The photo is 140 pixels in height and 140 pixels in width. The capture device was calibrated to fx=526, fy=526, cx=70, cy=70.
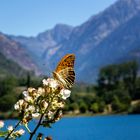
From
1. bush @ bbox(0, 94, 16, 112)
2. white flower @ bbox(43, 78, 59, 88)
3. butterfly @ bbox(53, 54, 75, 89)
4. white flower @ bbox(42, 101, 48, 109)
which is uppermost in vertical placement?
bush @ bbox(0, 94, 16, 112)

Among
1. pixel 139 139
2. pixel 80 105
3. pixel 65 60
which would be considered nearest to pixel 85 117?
pixel 80 105

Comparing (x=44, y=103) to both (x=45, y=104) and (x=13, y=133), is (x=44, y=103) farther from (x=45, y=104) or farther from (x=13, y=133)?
(x=13, y=133)

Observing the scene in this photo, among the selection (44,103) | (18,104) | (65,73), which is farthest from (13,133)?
(65,73)

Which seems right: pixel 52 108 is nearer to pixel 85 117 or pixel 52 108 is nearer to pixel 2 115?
pixel 2 115

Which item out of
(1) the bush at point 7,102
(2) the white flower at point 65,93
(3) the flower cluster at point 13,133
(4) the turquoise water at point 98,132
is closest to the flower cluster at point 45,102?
(2) the white flower at point 65,93

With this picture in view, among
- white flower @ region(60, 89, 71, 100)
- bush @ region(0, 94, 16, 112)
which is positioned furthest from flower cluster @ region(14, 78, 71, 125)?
bush @ region(0, 94, 16, 112)

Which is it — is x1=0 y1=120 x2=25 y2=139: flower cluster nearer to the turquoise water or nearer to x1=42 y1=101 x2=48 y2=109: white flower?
x1=42 y1=101 x2=48 y2=109: white flower
